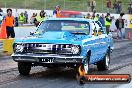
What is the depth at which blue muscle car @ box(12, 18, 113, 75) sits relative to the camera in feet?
31.8

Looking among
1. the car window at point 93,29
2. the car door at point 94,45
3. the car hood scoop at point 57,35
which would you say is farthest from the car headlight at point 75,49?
the car window at point 93,29

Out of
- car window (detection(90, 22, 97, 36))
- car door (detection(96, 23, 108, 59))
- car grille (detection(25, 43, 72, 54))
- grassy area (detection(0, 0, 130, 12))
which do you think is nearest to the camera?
car grille (detection(25, 43, 72, 54))

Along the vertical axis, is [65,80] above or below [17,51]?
below

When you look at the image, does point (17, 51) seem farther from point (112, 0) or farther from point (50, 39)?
point (112, 0)

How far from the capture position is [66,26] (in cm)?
1103

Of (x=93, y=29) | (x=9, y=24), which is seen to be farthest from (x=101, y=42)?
(x=9, y=24)

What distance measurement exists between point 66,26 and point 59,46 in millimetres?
1422

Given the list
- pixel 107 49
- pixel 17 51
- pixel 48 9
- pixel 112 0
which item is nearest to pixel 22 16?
pixel 48 9

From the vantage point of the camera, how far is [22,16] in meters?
33.3

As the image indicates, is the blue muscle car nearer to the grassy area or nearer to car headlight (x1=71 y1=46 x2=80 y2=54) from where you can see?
car headlight (x1=71 y1=46 x2=80 y2=54)

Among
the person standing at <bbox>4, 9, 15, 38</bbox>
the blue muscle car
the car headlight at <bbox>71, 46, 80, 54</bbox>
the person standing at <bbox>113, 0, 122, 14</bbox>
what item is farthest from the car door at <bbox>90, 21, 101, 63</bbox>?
the person standing at <bbox>113, 0, 122, 14</bbox>

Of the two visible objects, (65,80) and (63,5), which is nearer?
(65,80)

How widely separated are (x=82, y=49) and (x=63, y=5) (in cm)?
3365

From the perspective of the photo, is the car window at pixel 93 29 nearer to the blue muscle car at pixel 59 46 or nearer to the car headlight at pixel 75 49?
the blue muscle car at pixel 59 46
